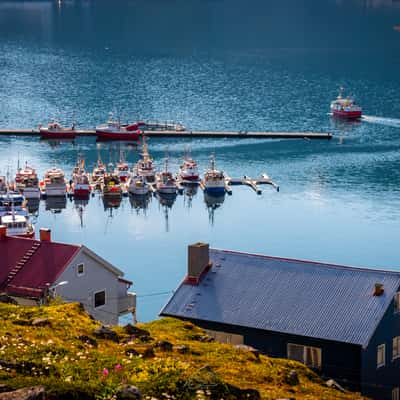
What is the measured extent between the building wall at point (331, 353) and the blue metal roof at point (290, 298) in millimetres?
149

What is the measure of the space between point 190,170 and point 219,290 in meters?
54.6

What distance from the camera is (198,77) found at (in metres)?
152

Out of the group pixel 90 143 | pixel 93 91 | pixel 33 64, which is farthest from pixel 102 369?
pixel 33 64

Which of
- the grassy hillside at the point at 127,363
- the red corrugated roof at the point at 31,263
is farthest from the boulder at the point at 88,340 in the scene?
the red corrugated roof at the point at 31,263

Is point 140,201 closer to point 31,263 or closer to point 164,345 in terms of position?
point 31,263

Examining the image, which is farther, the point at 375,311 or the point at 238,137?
the point at 238,137

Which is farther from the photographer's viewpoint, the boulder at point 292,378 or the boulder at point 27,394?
the boulder at point 292,378

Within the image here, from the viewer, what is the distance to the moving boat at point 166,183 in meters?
80.9

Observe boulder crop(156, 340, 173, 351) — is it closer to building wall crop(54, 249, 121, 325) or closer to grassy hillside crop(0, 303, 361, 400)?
grassy hillside crop(0, 303, 361, 400)

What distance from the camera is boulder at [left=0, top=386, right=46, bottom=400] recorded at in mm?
15180

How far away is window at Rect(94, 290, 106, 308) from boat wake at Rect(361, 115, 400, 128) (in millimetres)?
80270

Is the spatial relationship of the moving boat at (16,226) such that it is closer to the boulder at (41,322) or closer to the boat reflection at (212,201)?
the boat reflection at (212,201)

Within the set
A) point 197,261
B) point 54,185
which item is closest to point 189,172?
point 54,185

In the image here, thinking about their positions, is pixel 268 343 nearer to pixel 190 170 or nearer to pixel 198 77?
pixel 190 170
